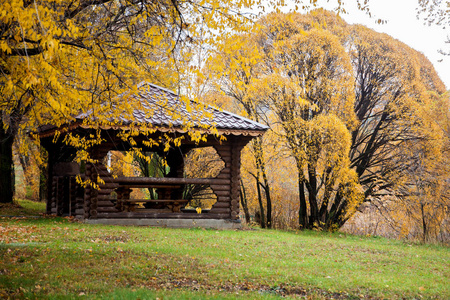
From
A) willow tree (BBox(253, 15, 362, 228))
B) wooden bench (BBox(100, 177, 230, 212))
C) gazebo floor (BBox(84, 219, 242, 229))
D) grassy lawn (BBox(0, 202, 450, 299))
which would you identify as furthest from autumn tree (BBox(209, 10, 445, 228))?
grassy lawn (BBox(0, 202, 450, 299))

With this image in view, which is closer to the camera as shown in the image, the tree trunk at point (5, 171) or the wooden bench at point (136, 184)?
the wooden bench at point (136, 184)

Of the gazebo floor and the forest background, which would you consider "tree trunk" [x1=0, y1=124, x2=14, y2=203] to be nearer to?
the forest background

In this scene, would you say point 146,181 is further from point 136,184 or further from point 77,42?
point 77,42

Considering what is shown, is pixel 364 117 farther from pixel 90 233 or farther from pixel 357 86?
pixel 90 233

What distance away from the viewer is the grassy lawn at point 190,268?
18.2ft

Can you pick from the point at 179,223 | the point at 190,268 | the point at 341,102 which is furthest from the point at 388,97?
the point at 190,268

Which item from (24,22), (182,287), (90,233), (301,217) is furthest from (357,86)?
(24,22)

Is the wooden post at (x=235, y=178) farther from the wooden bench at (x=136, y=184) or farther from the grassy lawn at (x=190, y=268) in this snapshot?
the grassy lawn at (x=190, y=268)

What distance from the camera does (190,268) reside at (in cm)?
698

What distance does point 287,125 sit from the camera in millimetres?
16078

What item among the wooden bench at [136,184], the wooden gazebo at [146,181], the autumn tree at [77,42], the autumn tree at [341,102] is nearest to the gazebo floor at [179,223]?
the wooden gazebo at [146,181]

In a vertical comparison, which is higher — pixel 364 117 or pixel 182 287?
pixel 364 117

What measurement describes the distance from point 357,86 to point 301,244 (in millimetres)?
9045

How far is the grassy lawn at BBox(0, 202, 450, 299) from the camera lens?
556 cm
